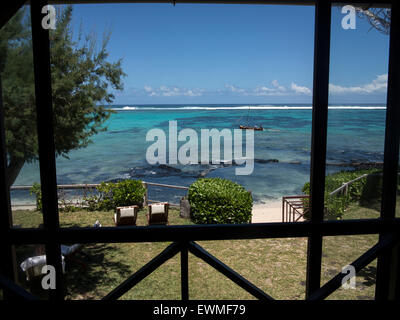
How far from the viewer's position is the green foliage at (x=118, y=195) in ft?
25.1

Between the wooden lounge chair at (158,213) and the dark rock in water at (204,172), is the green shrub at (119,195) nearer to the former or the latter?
the wooden lounge chair at (158,213)

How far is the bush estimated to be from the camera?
21.0ft

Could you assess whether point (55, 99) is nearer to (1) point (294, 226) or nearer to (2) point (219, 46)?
(1) point (294, 226)

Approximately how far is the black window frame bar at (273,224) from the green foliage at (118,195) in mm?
6340

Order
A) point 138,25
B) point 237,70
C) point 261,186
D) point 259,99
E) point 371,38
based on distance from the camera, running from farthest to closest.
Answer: point 259,99 → point 237,70 → point 138,25 → point 261,186 → point 371,38

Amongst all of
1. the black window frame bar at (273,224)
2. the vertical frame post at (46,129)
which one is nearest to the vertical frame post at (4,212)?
the black window frame bar at (273,224)

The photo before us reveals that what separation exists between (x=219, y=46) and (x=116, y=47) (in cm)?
1272

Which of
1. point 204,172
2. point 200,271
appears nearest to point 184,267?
point 200,271

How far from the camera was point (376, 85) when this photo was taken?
1.92 metres

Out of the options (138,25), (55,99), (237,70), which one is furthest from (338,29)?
(237,70)

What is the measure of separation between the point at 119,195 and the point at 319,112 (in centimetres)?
686

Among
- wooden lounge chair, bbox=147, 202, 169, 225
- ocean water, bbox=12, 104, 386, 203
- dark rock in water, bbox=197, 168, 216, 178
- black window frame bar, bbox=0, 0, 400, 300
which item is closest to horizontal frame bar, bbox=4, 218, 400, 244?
black window frame bar, bbox=0, 0, 400, 300
